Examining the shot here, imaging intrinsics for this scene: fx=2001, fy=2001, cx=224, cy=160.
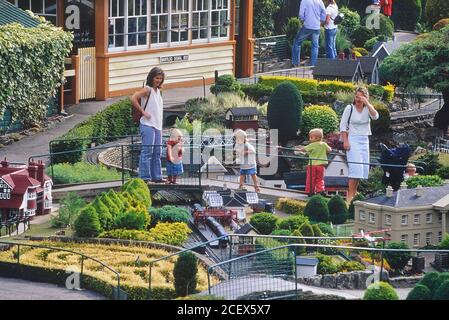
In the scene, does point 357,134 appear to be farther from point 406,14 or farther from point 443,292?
point 406,14

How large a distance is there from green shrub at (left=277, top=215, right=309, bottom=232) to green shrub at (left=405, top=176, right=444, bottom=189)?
375 cm

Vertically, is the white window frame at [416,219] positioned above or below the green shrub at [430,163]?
below

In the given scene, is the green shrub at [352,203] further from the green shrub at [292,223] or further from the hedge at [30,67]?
the hedge at [30,67]

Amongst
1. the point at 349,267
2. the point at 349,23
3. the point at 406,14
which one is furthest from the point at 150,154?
the point at 406,14

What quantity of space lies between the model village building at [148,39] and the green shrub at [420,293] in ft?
67.6

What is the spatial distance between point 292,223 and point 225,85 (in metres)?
14.7

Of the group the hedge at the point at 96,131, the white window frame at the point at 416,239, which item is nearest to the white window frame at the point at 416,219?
the white window frame at the point at 416,239

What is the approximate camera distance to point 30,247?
3397cm

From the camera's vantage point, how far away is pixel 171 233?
35312mm

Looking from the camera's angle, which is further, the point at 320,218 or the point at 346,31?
the point at 346,31

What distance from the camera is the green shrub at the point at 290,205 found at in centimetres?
3862

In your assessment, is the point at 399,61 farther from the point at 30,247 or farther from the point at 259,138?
the point at 30,247
